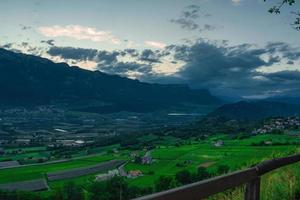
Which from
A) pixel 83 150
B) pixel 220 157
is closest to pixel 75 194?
pixel 220 157

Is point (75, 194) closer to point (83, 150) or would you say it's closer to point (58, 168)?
point (58, 168)

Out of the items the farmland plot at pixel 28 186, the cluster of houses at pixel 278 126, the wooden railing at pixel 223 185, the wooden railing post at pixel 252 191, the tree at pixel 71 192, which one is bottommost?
the farmland plot at pixel 28 186

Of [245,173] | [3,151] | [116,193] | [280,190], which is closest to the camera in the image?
[245,173]

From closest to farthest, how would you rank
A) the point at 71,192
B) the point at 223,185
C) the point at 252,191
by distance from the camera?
the point at 223,185 < the point at 252,191 < the point at 71,192

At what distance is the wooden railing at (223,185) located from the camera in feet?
12.5

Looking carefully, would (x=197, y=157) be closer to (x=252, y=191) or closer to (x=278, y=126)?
(x=278, y=126)

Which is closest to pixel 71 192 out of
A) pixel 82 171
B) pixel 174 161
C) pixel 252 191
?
pixel 82 171

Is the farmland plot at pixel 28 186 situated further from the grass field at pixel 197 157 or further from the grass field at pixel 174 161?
the grass field at pixel 197 157

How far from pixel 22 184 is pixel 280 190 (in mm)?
76082

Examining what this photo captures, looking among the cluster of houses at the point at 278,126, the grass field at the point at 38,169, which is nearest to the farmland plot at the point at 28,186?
the grass field at the point at 38,169

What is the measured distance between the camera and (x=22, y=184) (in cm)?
7931

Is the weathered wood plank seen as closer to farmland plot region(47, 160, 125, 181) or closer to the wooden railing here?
the wooden railing

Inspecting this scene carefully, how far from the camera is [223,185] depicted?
17.0 ft

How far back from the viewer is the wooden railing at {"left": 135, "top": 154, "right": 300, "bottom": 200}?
3811 mm
